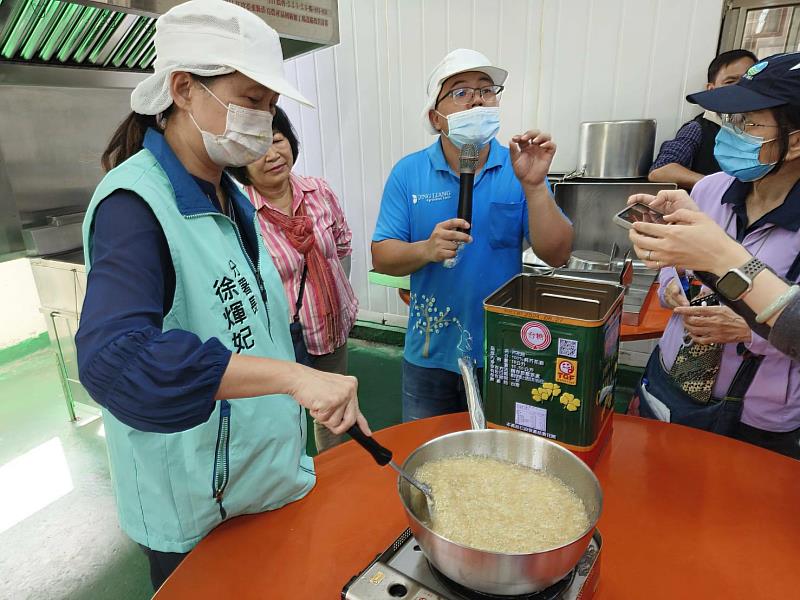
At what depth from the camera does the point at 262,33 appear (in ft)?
3.38

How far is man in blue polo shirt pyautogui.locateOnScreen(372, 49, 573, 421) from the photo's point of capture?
175cm

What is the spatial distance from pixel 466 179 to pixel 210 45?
906 millimetres

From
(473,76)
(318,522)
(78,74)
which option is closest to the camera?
(318,522)

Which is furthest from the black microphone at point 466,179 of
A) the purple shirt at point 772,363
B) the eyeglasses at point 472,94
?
the purple shirt at point 772,363

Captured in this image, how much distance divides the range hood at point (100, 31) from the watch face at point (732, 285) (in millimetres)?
2163

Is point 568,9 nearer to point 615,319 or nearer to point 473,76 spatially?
point 473,76

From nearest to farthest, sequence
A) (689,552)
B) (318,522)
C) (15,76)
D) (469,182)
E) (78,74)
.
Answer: (689,552) → (318,522) → (469,182) → (15,76) → (78,74)

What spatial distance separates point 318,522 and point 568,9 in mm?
3297

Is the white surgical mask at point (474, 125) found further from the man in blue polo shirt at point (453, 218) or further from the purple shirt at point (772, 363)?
the purple shirt at point (772, 363)

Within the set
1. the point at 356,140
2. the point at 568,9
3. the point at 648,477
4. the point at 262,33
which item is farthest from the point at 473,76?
the point at 356,140

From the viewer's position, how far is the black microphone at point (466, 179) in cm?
167

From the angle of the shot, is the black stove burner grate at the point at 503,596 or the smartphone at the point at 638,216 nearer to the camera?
the black stove burner grate at the point at 503,596

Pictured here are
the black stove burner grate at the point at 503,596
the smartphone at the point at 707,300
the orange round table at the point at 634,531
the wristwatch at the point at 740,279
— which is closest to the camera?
the black stove burner grate at the point at 503,596

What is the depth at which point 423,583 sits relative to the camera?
0.79 m
